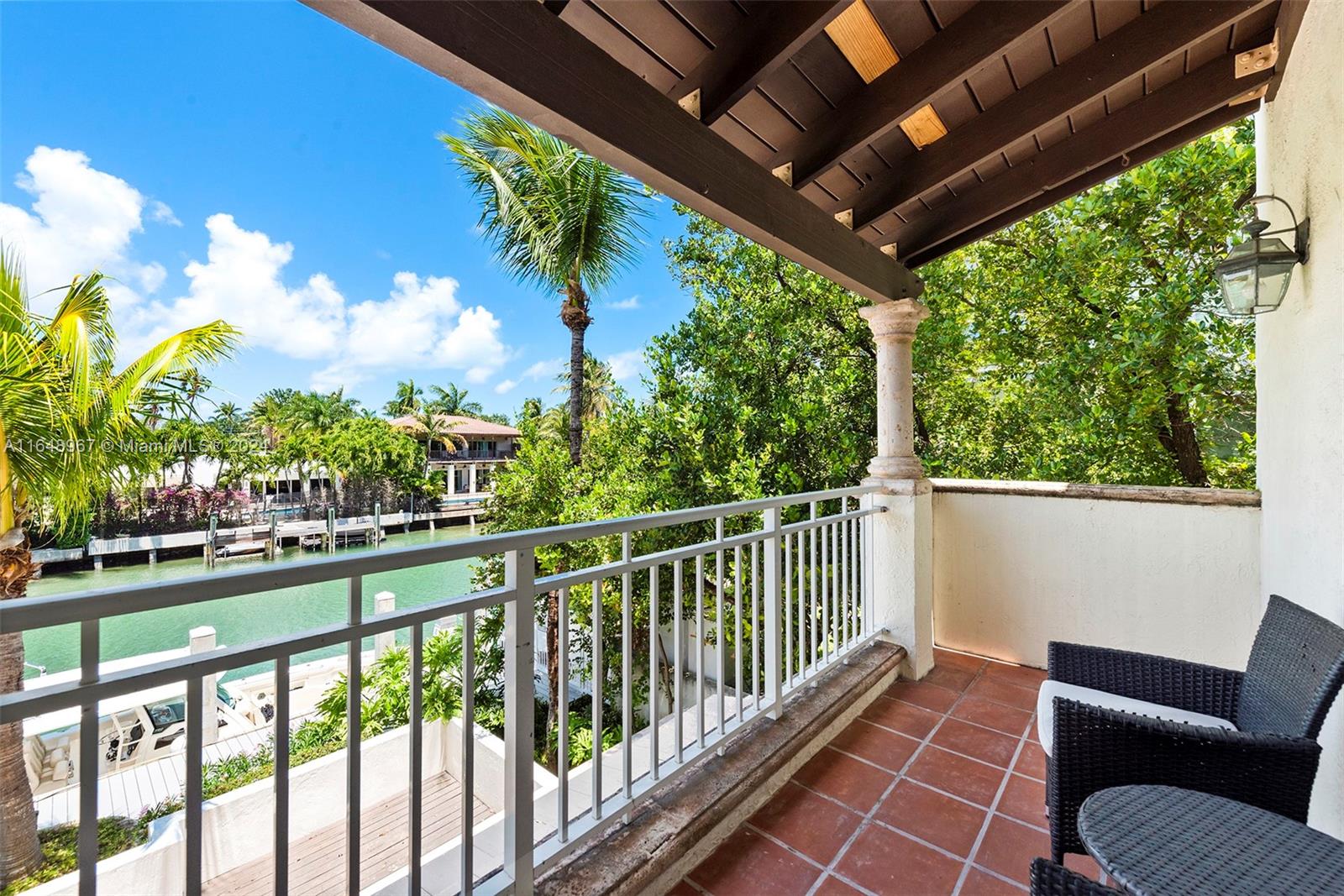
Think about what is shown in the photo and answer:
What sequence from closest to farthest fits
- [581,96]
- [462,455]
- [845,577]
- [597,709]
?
1. [581,96]
2. [597,709]
3. [845,577]
4. [462,455]

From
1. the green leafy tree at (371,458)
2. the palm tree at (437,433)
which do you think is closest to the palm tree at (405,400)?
the palm tree at (437,433)

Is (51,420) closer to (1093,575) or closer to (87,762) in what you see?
(87,762)

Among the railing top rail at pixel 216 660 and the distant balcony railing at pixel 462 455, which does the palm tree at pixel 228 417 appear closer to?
the distant balcony railing at pixel 462 455

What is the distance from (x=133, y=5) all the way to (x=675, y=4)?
55231mm

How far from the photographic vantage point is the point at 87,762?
0.77 m

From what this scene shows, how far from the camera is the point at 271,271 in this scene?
4684 cm

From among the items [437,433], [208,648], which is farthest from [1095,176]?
[437,433]

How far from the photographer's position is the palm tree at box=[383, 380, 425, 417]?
129ft

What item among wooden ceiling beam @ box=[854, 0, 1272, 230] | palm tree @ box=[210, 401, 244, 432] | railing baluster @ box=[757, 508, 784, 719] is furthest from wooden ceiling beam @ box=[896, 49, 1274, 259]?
palm tree @ box=[210, 401, 244, 432]

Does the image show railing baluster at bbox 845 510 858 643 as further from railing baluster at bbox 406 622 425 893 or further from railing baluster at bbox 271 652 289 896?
railing baluster at bbox 271 652 289 896

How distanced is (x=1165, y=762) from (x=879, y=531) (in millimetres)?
1766

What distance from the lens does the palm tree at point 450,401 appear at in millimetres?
40031

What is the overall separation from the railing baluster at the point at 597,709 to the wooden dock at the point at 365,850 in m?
3.00

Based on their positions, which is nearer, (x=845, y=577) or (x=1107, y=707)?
(x=1107, y=707)
